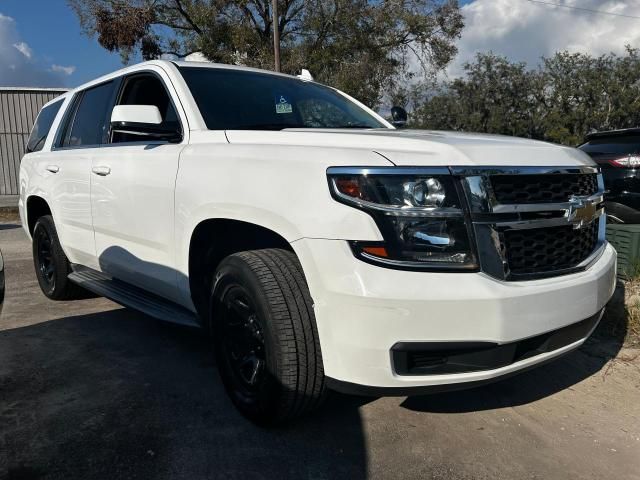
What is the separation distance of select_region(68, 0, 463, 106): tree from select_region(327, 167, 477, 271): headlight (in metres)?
14.4

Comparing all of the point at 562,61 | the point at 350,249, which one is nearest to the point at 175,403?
the point at 350,249

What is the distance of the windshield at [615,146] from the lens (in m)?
6.05

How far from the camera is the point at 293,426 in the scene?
2783mm

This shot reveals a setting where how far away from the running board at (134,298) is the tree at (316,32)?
12.8 meters

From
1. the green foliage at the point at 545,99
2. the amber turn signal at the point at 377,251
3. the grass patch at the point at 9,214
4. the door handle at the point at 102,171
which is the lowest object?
the grass patch at the point at 9,214

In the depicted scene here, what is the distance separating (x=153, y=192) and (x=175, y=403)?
47.0 inches

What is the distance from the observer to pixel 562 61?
1148 inches

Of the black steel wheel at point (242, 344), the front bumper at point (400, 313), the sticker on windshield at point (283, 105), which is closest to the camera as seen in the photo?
the front bumper at point (400, 313)

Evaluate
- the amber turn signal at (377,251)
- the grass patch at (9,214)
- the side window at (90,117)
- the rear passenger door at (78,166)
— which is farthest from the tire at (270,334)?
the grass patch at (9,214)

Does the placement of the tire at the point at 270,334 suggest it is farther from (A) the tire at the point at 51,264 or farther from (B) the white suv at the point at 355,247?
(A) the tire at the point at 51,264

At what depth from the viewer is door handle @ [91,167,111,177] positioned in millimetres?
3731

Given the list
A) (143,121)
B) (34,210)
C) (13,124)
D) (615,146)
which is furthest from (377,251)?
(13,124)

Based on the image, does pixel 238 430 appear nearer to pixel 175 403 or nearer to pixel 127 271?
pixel 175 403

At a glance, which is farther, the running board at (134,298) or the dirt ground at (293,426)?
the running board at (134,298)
